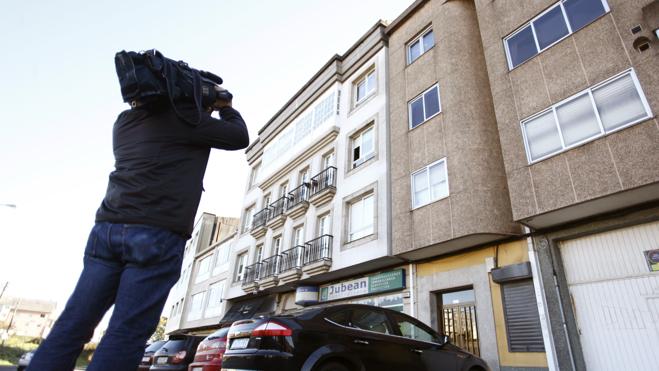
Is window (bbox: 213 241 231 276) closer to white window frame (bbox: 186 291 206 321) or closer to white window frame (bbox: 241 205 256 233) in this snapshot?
white window frame (bbox: 186 291 206 321)

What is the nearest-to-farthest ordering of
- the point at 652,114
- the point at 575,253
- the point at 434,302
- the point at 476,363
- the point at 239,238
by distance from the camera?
the point at 476,363
the point at 652,114
the point at 575,253
the point at 434,302
the point at 239,238

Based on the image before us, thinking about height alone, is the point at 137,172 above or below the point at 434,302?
below

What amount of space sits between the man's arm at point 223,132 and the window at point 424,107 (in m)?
11.5

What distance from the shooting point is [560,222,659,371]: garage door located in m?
7.57

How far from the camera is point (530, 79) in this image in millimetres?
10211

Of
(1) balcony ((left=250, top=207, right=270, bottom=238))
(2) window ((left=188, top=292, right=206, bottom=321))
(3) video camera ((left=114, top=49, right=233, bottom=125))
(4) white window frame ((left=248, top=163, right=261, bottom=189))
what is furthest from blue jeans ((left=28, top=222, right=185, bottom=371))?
(2) window ((left=188, top=292, right=206, bottom=321))

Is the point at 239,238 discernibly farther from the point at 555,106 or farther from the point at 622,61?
the point at 622,61

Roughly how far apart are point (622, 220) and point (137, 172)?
967 cm

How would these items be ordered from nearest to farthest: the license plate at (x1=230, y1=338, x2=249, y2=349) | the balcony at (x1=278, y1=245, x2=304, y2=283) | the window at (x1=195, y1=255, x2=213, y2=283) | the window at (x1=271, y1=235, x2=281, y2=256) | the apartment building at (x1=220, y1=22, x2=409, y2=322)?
the license plate at (x1=230, y1=338, x2=249, y2=349) < the apartment building at (x1=220, y1=22, x2=409, y2=322) < the balcony at (x1=278, y1=245, x2=304, y2=283) < the window at (x1=271, y1=235, x2=281, y2=256) < the window at (x1=195, y1=255, x2=213, y2=283)

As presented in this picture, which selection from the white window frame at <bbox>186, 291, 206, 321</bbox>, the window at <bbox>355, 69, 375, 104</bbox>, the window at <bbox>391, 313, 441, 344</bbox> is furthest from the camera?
the white window frame at <bbox>186, 291, 206, 321</bbox>

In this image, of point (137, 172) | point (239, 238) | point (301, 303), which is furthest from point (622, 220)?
point (239, 238)

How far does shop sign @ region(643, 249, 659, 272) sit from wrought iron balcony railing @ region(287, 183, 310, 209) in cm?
1287

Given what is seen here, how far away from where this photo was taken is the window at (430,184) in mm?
11672

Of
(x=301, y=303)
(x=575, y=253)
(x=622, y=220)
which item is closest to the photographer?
(x=622, y=220)
